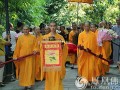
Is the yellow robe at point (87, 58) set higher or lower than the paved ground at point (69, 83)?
higher

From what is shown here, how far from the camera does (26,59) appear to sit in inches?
478

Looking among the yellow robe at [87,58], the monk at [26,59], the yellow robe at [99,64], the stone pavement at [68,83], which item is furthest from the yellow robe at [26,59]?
the yellow robe at [99,64]

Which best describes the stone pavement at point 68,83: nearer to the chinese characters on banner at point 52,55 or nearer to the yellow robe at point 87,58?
the yellow robe at point 87,58

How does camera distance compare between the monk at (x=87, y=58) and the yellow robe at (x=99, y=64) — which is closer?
the monk at (x=87, y=58)

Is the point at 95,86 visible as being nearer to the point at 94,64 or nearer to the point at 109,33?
the point at 94,64

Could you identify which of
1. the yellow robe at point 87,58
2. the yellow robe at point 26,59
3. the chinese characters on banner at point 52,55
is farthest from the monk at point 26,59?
the chinese characters on banner at point 52,55

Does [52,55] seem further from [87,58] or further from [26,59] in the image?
[87,58]

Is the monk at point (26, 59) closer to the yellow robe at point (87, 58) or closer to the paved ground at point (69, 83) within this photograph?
the paved ground at point (69, 83)

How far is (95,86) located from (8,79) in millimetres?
3250

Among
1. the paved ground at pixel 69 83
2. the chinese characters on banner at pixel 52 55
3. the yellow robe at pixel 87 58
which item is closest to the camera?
the chinese characters on banner at pixel 52 55

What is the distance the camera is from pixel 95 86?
12156 millimetres

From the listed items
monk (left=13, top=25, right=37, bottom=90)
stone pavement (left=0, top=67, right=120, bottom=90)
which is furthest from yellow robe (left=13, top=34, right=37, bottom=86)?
stone pavement (left=0, top=67, right=120, bottom=90)

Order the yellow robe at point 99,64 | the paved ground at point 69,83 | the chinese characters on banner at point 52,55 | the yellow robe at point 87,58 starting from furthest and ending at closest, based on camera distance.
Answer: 1. the yellow robe at point 99,64
2. the yellow robe at point 87,58
3. the paved ground at point 69,83
4. the chinese characters on banner at point 52,55

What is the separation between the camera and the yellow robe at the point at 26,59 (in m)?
12.1
